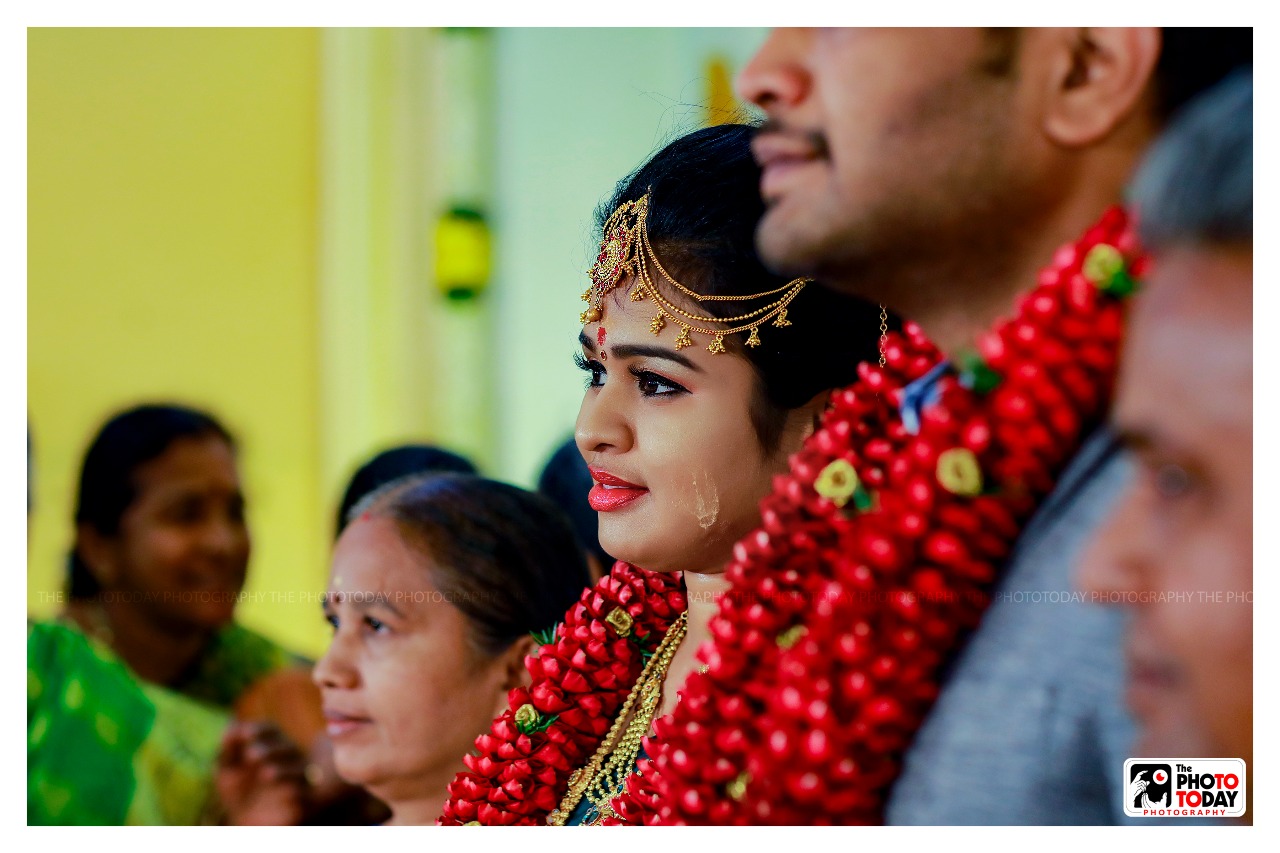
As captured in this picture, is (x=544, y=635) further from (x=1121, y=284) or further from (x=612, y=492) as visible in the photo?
(x=1121, y=284)

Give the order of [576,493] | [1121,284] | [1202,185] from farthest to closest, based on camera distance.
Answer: [576,493] → [1121,284] → [1202,185]

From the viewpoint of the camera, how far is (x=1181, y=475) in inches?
48.1

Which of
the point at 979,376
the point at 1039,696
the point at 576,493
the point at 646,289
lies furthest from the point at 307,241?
the point at 1039,696

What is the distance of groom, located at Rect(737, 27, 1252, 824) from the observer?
1.29 metres

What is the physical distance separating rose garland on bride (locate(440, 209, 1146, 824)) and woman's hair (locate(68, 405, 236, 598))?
1.69 m

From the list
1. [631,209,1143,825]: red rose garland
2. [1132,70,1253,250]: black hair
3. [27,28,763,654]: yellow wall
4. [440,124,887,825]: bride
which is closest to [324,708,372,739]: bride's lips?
[440,124,887,825]: bride

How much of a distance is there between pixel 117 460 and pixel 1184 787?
2186 millimetres

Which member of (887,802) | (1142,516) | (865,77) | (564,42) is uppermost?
(564,42)

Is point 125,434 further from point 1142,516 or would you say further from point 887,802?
point 1142,516

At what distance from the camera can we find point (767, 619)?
4.80ft

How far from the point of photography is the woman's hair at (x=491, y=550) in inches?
83.1

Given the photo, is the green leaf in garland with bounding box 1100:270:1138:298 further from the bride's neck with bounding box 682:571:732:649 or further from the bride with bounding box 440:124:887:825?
the bride's neck with bounding box 682:571:732:649
